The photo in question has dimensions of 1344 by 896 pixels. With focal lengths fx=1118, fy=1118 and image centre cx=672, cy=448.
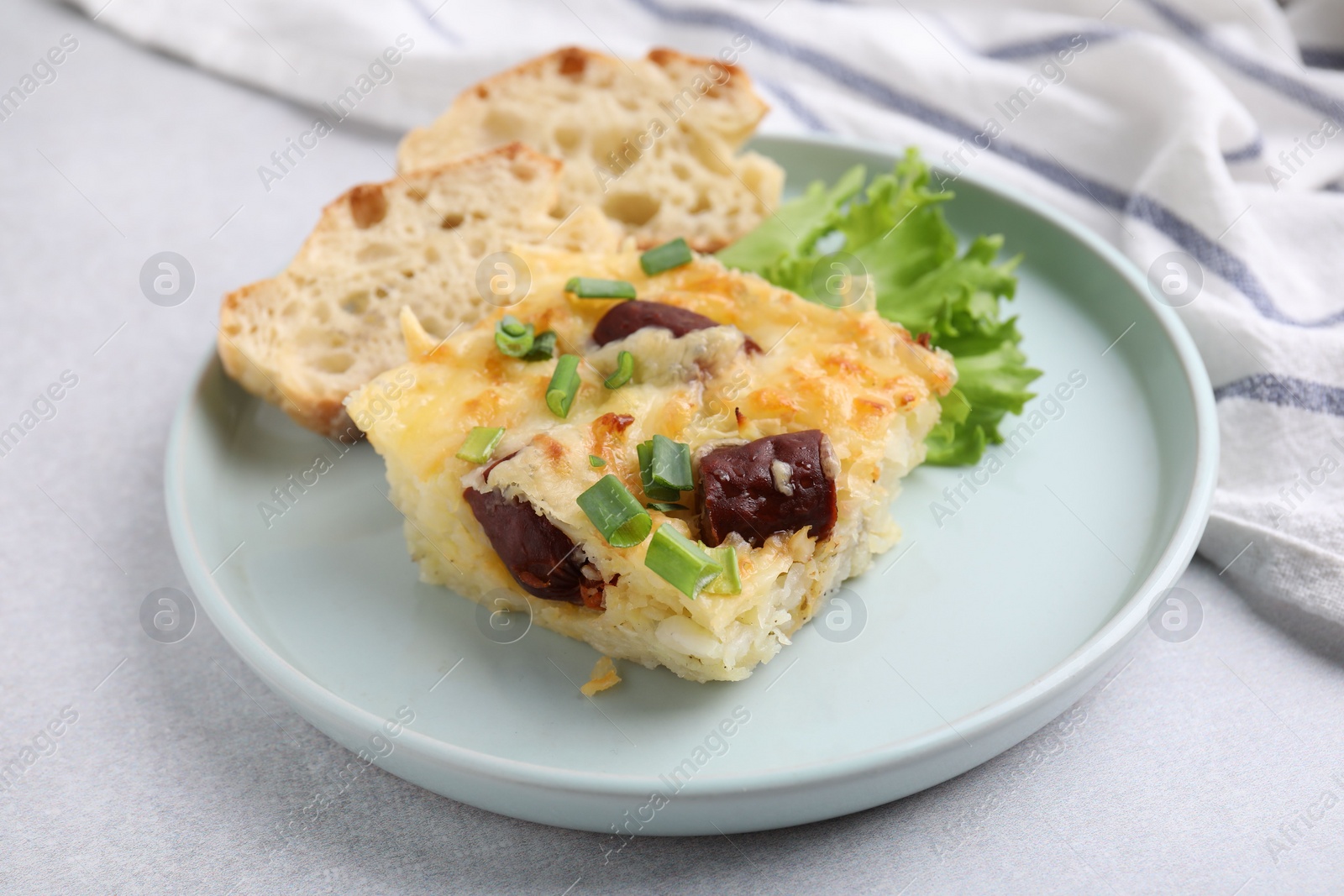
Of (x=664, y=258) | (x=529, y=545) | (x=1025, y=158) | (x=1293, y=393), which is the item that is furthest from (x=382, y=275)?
(x=1293, y=393)

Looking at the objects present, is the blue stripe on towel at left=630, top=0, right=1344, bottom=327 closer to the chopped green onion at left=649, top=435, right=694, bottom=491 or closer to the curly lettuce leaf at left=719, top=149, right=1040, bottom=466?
the curly lettuce leaf at left=719, top=149, right=1040, bottom=466

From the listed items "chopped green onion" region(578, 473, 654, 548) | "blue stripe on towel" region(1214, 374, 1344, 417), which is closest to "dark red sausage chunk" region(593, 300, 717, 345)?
"chopped green onion" region(578, 473, 654, 548)

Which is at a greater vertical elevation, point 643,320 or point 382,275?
point 643,320

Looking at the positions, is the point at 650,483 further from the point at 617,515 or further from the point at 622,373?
the point at 622,373

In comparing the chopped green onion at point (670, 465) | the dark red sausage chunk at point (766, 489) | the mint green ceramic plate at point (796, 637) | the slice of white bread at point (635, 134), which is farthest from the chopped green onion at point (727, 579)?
the slice of white bread at point (635, 134)

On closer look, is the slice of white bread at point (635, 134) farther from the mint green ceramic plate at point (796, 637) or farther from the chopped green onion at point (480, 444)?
the chopped green onion at point (480, 444)

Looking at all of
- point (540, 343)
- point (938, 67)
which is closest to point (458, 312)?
point (540, 343)

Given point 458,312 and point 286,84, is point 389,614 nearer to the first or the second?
point 458,312
